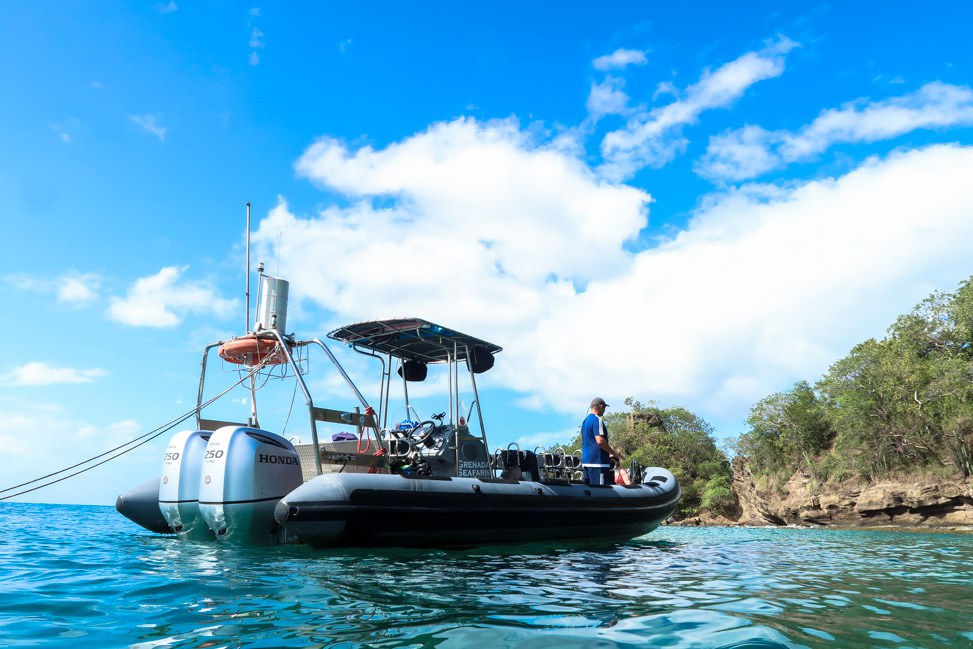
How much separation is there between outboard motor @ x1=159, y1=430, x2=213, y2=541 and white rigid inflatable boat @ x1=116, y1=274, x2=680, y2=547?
0.02 m

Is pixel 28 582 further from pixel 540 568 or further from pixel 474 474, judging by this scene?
pixel 474 474

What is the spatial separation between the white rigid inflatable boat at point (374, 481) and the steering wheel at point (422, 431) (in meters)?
0.02

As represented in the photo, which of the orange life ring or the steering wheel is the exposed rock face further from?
the orange life ring

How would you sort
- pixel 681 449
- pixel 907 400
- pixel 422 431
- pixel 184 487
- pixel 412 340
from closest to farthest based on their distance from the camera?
pixel 184 487, pixel 422 431, pixel 412 340, pixel 907 400, pixel 681 449

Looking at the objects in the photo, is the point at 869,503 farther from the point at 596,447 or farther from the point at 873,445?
the point at 596,447

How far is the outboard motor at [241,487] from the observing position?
24.4ft

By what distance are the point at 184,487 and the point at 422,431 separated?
3.32 meters

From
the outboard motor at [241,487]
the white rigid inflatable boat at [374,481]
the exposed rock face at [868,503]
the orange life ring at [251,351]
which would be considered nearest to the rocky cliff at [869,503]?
the exposed rock face at [868,503]

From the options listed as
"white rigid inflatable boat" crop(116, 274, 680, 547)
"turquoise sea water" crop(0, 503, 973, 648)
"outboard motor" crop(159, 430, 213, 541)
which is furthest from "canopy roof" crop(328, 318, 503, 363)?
"turquoise sea water" crop(0, 503, 973, 648)

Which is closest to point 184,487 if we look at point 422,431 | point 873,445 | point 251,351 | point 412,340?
point 251,351

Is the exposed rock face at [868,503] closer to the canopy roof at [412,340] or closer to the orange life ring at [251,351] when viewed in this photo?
the canopy roof at [412,340]

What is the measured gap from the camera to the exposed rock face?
26.3 m

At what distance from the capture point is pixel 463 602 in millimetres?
4109

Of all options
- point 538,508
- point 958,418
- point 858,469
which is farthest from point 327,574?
point 858,469
